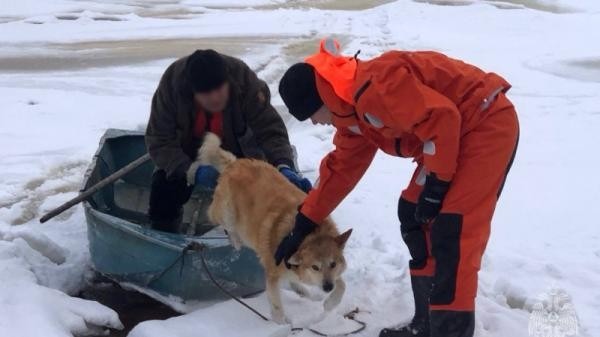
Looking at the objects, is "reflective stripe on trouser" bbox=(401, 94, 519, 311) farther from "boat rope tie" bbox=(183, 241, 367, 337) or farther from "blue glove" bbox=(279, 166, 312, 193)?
"blue glove" bbox=(279, 166, 312, 193)

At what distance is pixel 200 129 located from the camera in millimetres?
5055

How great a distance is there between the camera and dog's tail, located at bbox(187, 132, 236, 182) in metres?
4.77

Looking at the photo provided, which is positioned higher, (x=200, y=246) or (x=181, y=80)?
(x=181, y=80)

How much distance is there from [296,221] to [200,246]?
0.64 metres

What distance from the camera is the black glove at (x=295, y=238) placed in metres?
3.80

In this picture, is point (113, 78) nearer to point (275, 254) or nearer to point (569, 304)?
point (275, 254)

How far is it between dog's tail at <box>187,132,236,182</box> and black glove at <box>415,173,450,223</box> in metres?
1.98

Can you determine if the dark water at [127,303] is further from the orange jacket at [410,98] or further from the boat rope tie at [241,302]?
the orange jacket at [410,98]

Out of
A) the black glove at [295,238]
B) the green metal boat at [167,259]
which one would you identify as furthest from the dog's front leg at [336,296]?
the green metal boat at [167,259]

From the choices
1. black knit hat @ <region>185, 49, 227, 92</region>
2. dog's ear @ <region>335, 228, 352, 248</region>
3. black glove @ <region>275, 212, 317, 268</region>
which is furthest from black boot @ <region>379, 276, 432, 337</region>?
black knit hat @ <region>185, 49, 227, 92</region>

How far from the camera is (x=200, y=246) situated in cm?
401

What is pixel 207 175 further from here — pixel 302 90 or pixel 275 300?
pixel 302 90

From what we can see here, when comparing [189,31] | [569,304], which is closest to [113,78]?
[189,31]

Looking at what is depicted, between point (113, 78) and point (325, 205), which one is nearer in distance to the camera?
point (325, 205)
